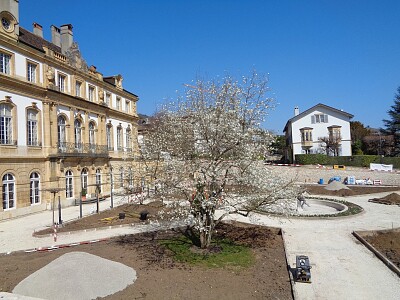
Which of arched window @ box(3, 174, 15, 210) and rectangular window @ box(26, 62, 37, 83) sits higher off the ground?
rectangular window @ box(26, 62, 37, 83)

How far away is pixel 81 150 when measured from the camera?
91.6 feet

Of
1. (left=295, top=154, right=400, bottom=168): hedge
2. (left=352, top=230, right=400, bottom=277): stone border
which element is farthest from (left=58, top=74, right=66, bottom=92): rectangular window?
(left=295, top=154, right=400, bottom=168): hedge

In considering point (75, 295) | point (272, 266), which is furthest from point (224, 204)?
point (75, 295)

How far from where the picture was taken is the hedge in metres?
41.5

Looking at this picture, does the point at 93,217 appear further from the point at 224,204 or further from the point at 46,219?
the point at 224,204

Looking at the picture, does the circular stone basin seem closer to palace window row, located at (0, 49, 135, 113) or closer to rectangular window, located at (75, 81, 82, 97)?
palace window row, located at (0, 49, 135, 113)

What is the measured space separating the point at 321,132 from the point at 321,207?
3233 cm

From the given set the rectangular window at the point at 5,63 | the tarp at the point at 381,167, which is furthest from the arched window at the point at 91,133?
the tarp at the point at 381,167

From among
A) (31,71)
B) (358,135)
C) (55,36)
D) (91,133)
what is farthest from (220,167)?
(358,135)

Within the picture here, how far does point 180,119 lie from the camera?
488 inches

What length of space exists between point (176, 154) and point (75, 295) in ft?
18.6

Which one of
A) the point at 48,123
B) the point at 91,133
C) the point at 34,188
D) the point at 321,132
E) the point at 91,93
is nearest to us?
the point at 34,188

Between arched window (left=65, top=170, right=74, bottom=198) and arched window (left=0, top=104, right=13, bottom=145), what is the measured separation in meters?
5.75

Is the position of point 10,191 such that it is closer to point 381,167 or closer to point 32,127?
point 32,127
